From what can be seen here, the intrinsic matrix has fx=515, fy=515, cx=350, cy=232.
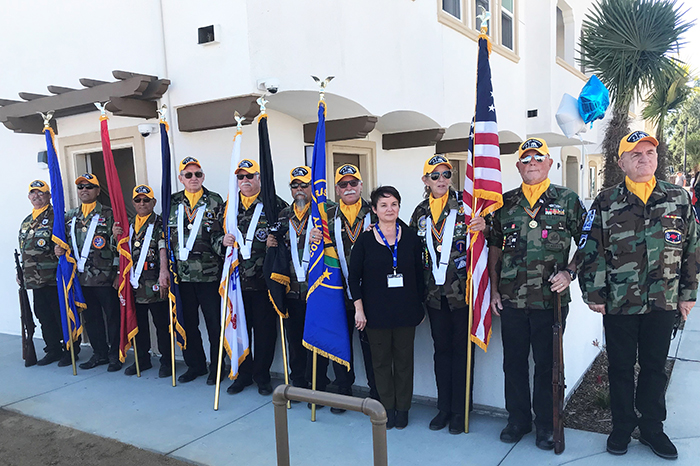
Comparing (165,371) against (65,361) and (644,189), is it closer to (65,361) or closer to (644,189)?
(65,361)

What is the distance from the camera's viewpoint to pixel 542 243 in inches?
136

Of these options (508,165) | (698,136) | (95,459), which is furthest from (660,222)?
(698,136)

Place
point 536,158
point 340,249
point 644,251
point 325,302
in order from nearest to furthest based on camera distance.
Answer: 1. point 644,251
2. point 536,158
3. point 325,302
4. point 340,249


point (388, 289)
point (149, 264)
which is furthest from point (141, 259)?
point (388, 289)

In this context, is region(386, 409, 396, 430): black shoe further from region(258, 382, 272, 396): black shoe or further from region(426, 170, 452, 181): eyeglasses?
region(426, 170, 452, 181): eyeglasses

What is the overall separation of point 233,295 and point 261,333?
441 mm

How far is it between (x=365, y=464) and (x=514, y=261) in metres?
1.72

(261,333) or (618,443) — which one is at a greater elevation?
(261,333)

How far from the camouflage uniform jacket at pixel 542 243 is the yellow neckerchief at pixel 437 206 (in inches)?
22.4

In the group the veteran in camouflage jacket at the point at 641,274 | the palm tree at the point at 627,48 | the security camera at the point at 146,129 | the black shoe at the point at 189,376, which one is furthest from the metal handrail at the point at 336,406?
the palm tree at the point at 627,48

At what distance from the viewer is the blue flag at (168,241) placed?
16.4 ft

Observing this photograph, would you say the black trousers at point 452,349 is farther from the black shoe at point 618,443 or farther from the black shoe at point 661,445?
the black shoe at point 661,445

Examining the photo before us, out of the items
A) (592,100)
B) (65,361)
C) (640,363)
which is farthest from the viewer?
(592,100)

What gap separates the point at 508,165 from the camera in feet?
41.5
